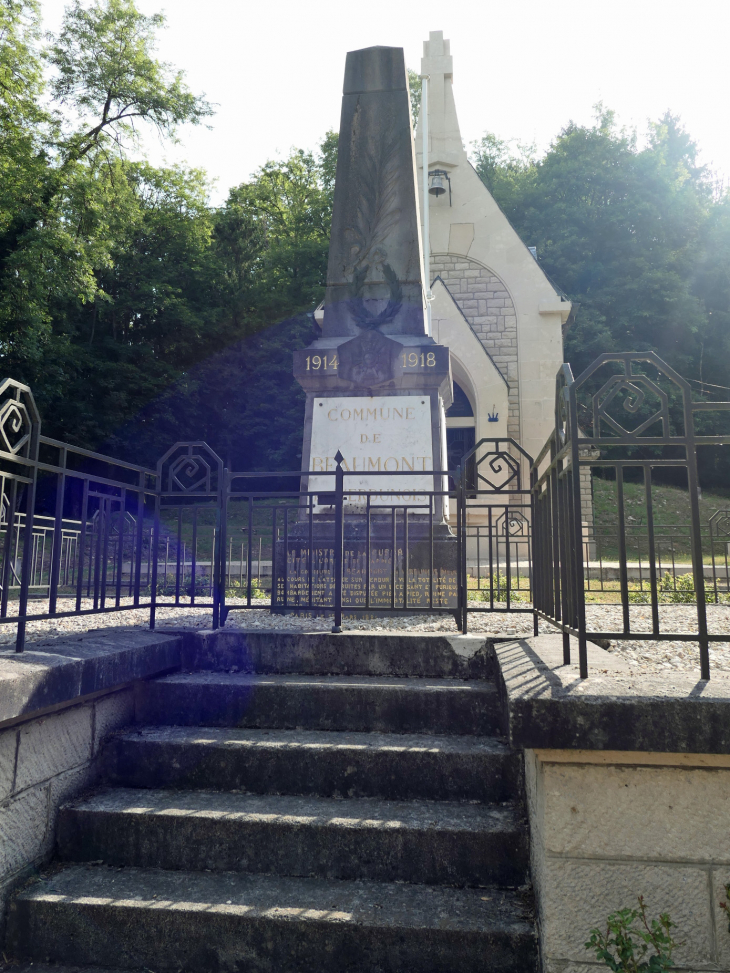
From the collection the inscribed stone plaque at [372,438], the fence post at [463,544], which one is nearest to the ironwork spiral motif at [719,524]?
the inscribed stone plaque at [372,438]

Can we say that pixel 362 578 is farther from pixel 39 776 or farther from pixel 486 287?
pixel 486 287

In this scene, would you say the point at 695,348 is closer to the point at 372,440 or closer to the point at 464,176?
the point at 464,176

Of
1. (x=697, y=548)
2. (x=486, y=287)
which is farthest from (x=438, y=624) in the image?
(x=486, y=287)

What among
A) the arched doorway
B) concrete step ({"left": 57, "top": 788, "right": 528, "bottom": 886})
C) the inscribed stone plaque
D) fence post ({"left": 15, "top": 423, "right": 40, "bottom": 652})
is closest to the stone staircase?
concrete step ({"left": 57, "top": 788, "right": 528, "bottom": 886})

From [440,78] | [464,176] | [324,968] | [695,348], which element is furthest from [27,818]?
[695,348]

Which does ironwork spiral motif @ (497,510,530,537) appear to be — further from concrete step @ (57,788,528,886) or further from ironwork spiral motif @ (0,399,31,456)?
ironwork spiral motif @ (0,399,31,456)

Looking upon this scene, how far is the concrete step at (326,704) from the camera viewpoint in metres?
3.59

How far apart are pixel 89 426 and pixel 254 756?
24.0 metres

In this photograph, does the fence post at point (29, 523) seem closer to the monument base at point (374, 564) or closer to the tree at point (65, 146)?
the monument base at point (374, 564)

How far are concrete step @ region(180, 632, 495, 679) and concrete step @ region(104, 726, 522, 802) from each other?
0.67 m

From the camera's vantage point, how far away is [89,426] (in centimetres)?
2502

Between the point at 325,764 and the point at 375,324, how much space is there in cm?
533

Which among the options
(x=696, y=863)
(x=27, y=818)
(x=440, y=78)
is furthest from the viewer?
(x=440, y=78)

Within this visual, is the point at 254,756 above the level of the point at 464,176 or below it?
below
